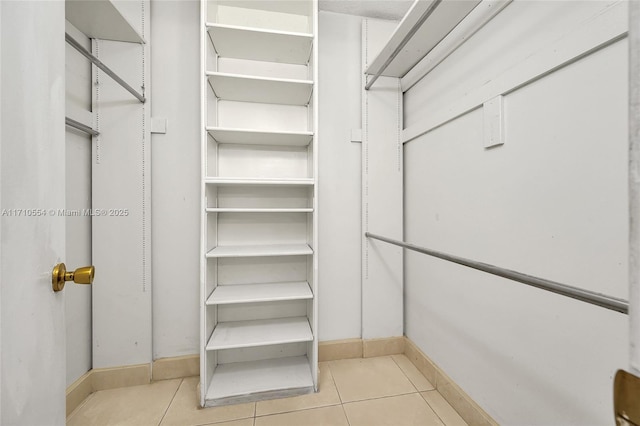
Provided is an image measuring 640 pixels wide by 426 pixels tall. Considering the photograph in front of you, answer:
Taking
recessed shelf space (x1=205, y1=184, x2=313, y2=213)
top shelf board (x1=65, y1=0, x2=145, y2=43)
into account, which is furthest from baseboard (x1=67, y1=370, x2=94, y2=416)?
top shelf board (x1=65, y1=0, x2=145, y2=43)

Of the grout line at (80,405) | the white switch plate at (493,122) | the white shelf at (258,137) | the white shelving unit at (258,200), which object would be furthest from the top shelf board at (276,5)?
the grout line at (80,405)

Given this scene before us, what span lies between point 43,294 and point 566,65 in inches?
61.7

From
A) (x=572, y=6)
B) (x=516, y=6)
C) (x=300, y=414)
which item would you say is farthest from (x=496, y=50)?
(x=300, y=414)

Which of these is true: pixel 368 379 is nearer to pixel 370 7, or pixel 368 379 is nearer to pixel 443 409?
pixel 443 409

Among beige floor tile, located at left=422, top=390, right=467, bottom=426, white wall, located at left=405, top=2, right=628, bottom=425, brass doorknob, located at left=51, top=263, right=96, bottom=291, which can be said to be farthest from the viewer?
beige floor tile, located at left=422, top=390, right=467, bottom=426

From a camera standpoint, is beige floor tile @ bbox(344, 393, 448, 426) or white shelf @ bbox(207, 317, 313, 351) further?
white shelf @ bbox(207, 317, 313, 351)

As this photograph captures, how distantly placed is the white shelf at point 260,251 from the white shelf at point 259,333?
18.2 inches

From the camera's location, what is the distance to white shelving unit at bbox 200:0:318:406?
4.61 ft

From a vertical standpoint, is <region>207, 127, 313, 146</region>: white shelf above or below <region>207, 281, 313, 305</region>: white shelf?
above

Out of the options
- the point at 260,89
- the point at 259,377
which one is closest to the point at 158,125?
the point at 260,89

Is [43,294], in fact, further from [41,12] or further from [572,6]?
[572,6]

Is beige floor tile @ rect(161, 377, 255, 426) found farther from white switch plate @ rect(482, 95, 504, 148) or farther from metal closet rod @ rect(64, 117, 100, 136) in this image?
white switch plate @ rect(482, 95, 504, 148)

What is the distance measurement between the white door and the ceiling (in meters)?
1.55

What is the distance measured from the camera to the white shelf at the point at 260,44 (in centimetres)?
138
